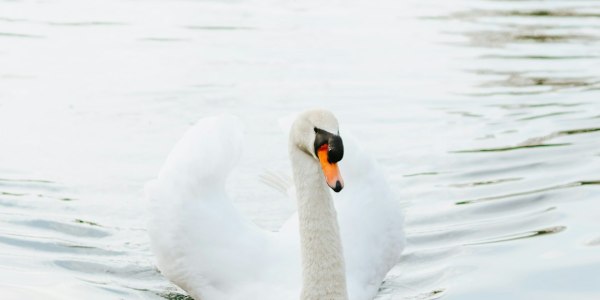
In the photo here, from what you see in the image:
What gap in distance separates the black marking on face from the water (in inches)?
73.9

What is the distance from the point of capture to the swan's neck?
5.25 metres

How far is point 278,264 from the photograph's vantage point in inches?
244

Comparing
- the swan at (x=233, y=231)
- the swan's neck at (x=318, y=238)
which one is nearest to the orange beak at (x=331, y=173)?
the swan's neck at (x=318, y=238)

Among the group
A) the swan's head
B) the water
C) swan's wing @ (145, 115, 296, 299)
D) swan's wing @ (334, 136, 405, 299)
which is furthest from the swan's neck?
the water

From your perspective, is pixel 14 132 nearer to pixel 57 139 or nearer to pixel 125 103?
pixel 57 139

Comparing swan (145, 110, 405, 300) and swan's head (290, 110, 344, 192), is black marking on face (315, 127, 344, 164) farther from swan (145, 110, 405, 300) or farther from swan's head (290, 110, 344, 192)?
swan (145, 110, 405, 300)

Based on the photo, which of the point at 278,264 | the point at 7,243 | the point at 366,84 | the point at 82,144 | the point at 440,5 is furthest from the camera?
the point at 440,5

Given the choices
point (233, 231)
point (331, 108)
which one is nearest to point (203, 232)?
point (233, 231)

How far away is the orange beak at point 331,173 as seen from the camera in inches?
188

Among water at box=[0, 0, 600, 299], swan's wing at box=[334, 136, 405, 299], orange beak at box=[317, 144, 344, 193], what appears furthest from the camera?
water at box=[0, 0, 600, 299]

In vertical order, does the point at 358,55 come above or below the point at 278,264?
above

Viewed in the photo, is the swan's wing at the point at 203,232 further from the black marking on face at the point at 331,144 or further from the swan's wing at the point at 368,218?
the black marking on face at the point at 331,144

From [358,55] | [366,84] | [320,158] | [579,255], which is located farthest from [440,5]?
[320,158]

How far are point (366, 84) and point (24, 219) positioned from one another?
4.62 meters
